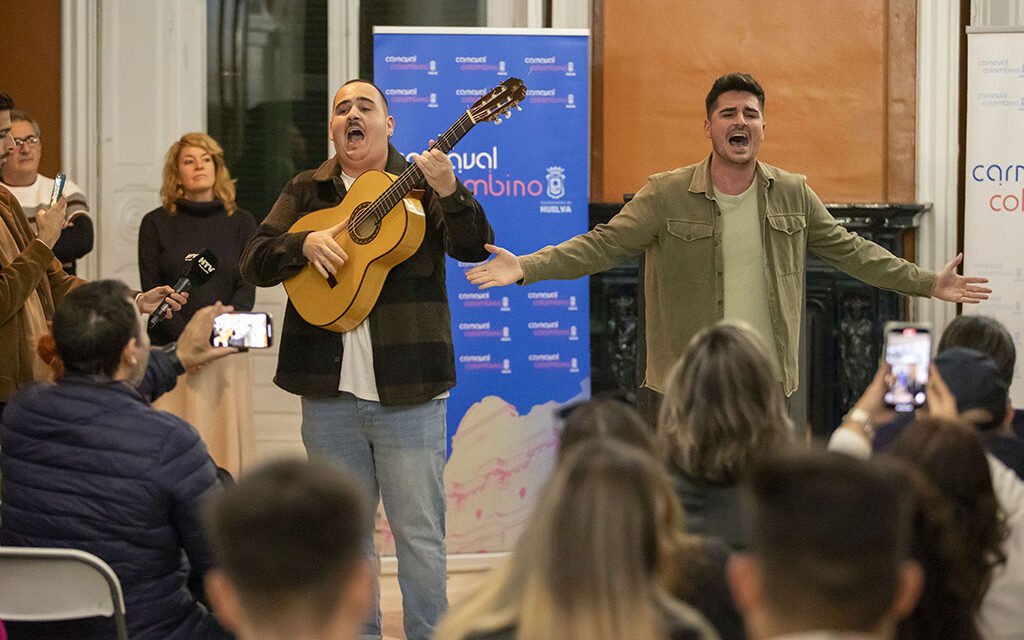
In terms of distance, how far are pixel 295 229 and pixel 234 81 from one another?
2.89m

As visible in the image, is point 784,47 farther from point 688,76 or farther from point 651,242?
point 651,242

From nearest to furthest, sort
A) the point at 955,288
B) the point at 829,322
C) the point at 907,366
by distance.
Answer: the point at 907,366
the point at 955,288
the point at 829,322

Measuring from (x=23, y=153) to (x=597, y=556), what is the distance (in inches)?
169

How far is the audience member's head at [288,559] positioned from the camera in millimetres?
1560

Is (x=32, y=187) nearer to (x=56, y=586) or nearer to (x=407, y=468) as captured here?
(x=407, y=468)

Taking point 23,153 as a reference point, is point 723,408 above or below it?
below

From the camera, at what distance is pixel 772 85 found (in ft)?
21.0

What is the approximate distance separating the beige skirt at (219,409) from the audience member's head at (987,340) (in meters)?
3.15

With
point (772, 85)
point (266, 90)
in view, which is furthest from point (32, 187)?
point (772, 85)

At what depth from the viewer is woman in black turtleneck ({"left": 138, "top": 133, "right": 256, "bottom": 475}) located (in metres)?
5.49

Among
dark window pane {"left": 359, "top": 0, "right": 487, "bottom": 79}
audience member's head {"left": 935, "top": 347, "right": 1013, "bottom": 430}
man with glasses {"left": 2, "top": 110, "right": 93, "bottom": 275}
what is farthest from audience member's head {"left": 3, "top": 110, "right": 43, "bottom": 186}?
audience member's head {"left": 935, "top": 347, "right": 1013, "bottom": 430}

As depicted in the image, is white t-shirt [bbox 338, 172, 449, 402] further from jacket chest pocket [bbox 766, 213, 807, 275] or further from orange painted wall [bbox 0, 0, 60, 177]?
orange painted wall [bbox 0, 0, 60, 177]

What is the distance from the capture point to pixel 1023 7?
20.9 ft

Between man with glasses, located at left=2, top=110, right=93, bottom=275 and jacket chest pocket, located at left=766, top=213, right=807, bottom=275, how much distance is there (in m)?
2.80
